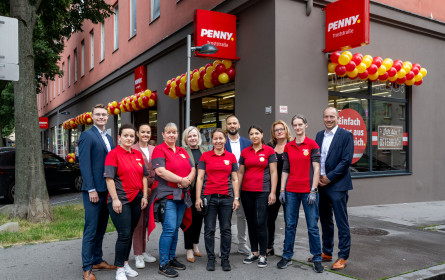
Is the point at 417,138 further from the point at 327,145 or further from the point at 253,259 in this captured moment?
the point at 253,259

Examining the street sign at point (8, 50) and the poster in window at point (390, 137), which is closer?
the street sign at point (8, 50)

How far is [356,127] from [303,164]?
5.86 m

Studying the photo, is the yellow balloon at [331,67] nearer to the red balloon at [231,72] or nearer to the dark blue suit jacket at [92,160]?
the red balloon at [231,72]

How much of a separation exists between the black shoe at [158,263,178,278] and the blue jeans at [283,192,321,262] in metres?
1.40

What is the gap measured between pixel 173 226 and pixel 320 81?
5.90 m

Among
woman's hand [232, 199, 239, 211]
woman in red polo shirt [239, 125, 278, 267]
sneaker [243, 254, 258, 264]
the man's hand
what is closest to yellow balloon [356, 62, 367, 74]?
woman in red polo shirt [239, 125, 278, 267]

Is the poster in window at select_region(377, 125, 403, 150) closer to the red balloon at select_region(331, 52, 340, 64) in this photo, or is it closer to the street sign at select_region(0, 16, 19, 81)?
the red balloon at select_region(331, 52, 340, 64)

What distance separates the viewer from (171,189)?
15.3ft

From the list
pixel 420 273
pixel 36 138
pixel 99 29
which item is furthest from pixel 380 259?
pixel 99 29

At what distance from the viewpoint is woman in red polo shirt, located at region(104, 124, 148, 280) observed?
13.9 ft

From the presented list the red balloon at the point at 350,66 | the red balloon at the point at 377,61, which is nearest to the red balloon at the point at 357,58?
the red balloon at the point at 350,66

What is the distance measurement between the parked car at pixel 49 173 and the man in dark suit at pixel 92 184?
830 cm

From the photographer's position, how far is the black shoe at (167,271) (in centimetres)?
452

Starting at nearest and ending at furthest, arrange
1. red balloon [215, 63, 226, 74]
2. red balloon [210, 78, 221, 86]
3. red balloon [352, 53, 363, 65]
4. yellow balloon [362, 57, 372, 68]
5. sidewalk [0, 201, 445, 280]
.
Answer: sidewalk [0, 201, 445, 280], red balloon [352, 53, 363, 65], yellow balloon [362, 57, 372, 68], red balloon [215, 63, 226, 74], red balloon [210, 78, 221, 86]
